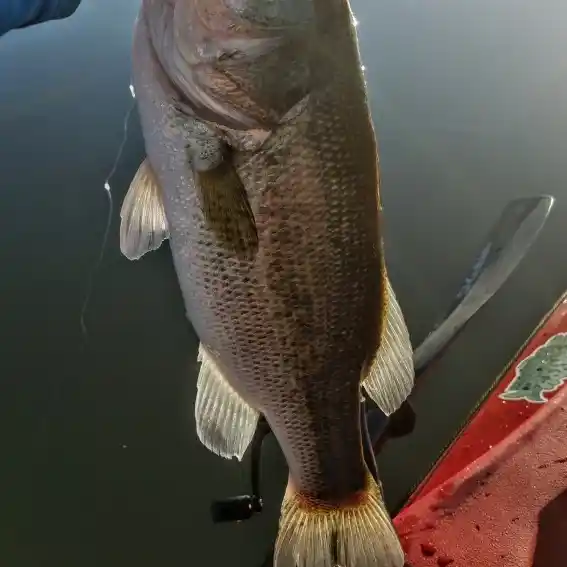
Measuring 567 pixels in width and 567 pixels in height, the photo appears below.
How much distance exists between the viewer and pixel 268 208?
3.34 feet

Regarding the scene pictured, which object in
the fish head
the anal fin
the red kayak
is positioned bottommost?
the red kayak

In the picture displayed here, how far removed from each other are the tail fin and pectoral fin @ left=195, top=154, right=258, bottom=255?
0.61 meters

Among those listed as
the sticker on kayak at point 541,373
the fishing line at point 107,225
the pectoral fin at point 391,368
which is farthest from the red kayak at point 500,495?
the fishing line at point 107,225

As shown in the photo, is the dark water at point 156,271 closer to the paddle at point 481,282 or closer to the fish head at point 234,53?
the paddle at point 481,282

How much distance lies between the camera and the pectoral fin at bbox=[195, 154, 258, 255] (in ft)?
3.28

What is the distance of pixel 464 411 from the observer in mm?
3365

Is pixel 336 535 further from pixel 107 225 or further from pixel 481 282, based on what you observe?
pixel 107 225

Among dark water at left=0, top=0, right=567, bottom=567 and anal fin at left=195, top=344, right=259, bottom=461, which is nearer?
anal fin at left=195, top=344, right=259, bottom=461

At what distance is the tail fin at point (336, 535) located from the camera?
1324 millimetres

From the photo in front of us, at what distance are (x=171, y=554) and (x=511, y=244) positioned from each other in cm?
242

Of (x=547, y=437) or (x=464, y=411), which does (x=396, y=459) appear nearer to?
(x=464, y=411)

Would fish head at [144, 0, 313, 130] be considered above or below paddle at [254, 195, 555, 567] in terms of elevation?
above

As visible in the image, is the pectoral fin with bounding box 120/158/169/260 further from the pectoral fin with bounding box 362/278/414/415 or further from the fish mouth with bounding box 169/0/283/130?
the pectoral fin with bounding box 362/278/414/415

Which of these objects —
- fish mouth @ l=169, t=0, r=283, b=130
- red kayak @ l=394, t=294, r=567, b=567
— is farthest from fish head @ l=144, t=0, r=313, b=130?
red kayak @ l=394, t=294, r=567, b=567
